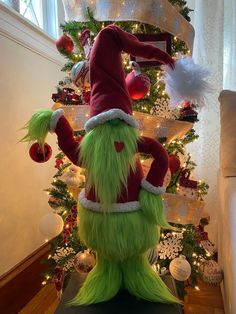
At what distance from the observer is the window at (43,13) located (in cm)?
152

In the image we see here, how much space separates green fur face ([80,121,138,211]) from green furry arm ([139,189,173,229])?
0.06 meters

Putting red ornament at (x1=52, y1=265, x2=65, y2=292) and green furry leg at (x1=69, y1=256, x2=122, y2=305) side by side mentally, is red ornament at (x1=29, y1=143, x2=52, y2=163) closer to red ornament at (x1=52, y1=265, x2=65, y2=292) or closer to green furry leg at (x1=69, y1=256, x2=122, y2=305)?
green furry leg at (x1=69, y1=256, x2=122, y2=305)

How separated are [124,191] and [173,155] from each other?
433mm

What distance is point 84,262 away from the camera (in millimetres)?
1027

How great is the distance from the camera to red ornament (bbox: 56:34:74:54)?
3.30 ft

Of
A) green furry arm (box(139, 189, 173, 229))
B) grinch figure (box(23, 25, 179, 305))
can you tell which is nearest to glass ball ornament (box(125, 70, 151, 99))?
grinch figure (box(23, 25, 179, 305))

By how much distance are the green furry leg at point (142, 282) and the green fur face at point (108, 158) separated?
199 mm

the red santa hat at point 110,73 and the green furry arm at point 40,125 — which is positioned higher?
the red santa hat at point 110,73

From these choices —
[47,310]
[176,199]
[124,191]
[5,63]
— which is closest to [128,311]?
[124,191]

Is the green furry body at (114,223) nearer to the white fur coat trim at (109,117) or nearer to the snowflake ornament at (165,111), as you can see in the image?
the white fur coat trim at (109,117)

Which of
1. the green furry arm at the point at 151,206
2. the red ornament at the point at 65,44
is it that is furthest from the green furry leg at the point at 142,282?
the red ornament at the point at 65,44

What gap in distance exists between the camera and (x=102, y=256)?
Result: 2.45 ft

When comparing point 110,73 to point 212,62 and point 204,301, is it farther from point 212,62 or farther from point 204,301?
point 204,301

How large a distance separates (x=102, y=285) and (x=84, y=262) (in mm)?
287
